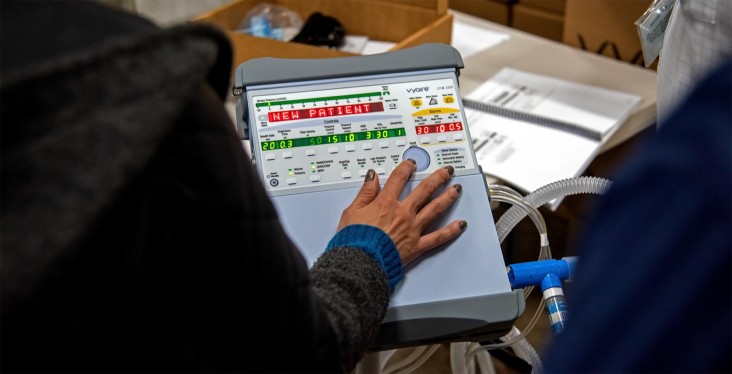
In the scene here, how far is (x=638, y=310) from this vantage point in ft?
1.31

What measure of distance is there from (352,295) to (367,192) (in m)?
0.22

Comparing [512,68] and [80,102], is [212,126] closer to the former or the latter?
[80,102]

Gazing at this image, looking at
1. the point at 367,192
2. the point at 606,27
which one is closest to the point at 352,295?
the point at 367,192

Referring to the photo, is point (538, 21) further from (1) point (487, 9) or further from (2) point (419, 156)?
(2) point (419, 156)

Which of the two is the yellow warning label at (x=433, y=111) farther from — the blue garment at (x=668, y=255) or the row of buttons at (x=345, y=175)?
the blue garment at (x=668, y=255)

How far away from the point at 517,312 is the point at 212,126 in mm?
Result: 486

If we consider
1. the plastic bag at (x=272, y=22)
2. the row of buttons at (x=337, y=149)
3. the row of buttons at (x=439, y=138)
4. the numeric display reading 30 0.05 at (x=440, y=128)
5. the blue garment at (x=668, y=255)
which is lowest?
the plastic bag at (x=272, y=22)

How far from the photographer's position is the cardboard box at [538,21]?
81.0 inches

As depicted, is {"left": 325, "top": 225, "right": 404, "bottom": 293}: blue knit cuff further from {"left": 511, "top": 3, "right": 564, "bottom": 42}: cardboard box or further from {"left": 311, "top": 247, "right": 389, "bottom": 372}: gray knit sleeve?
{"left": 511, "top": 3, "right": 564, "bottom": 42}: cardboard box

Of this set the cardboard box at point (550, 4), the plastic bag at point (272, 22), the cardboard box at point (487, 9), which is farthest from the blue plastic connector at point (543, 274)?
the cardboard box at point (487, 9)

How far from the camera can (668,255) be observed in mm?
385

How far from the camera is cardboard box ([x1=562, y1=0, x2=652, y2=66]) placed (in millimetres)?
1739

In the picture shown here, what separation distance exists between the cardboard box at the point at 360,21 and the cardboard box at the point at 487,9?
1.96 ft

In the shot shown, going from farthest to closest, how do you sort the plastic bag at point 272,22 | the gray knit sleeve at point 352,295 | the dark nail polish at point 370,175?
the plastic bag at point 272,22 < the dark nail polish at point 370,175 < the gray knit sleeve at point 352,295
